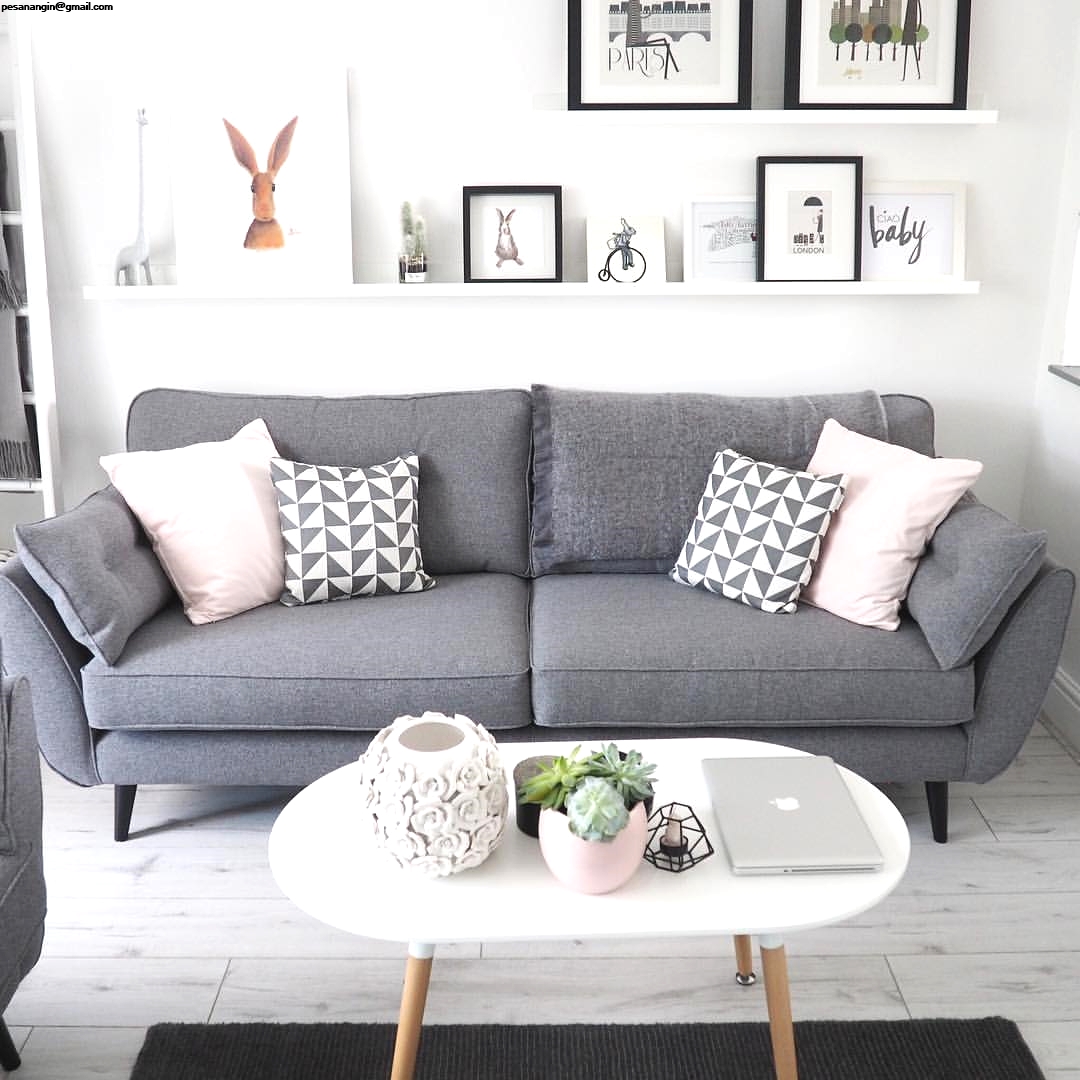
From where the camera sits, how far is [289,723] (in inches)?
95.6

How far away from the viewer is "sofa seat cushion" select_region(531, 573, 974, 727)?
2428mm

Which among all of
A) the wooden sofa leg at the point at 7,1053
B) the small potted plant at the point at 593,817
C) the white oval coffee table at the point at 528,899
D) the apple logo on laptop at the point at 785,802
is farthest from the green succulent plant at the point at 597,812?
the wooden sofa leg at the point at 7,1053

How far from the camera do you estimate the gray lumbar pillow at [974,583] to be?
235 cm

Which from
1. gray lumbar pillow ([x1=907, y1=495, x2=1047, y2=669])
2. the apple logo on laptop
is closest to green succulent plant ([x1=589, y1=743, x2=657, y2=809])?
the apple logo on laptop

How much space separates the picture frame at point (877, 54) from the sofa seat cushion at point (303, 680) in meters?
1.60

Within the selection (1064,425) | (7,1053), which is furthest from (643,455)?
(7,1053)

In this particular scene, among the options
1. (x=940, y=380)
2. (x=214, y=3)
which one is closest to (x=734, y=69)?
(x=940, y=380)

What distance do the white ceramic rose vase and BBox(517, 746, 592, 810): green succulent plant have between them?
0.05 meters

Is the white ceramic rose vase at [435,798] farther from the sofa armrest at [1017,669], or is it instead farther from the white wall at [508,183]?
the white wall at [508,183]

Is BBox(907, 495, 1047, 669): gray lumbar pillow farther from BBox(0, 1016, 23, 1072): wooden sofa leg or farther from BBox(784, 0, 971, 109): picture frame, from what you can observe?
BBox(0, 1016, 23, 1072): wooden sofa leg

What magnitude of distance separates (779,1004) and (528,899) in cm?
40

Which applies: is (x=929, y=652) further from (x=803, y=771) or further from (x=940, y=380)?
(x=940, y=380)

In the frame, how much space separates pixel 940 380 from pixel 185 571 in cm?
198

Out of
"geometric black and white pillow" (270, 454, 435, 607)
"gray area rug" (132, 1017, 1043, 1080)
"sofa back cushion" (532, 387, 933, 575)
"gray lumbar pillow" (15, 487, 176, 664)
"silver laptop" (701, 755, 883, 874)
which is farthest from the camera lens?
"sofa back cushion" (532, 387, 933, 575)
